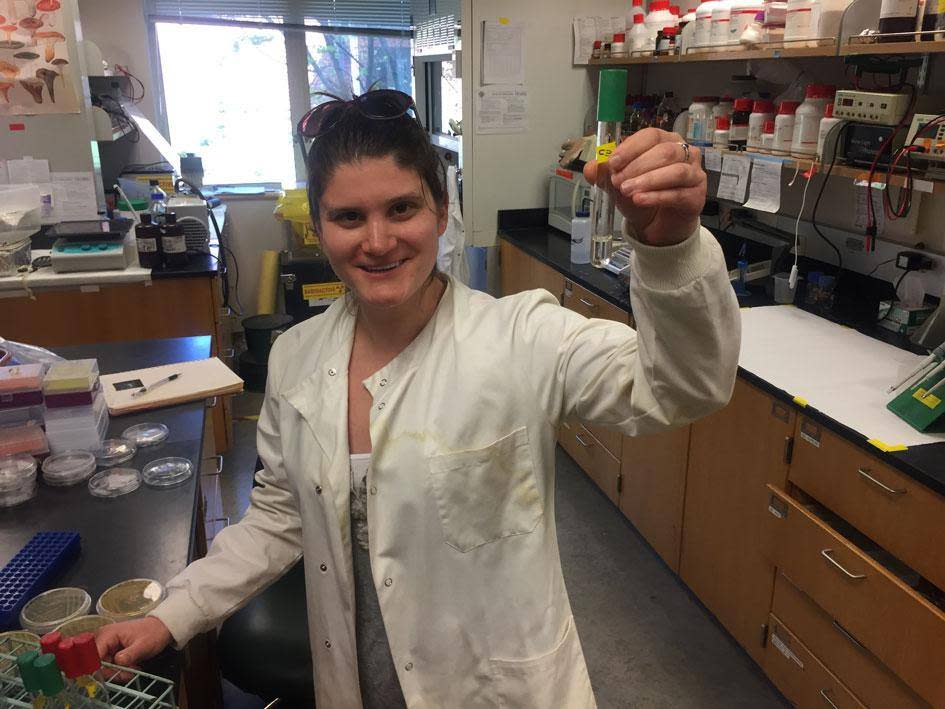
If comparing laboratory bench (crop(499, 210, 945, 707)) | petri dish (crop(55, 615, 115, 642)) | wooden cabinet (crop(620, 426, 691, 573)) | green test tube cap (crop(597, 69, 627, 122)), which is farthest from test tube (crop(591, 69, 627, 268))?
petri dish (crop(55, 615, 115, 642))

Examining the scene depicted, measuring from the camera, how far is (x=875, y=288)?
2451 mm

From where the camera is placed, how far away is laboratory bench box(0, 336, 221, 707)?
3.83ft

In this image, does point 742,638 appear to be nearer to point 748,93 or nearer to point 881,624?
point 881,624

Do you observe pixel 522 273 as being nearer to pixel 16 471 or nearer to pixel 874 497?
pixel 874 497

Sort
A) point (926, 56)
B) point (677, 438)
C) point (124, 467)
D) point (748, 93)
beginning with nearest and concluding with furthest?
point (124, 467), point (926, 56), point (677, 438), point (748, 93)

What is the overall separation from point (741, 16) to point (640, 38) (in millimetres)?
750

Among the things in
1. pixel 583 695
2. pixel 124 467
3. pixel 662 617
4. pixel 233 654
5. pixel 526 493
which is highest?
pixel 526 493

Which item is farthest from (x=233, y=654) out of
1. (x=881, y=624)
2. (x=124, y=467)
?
(x=881, y=624)

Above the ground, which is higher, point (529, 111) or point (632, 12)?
point (632, 12)

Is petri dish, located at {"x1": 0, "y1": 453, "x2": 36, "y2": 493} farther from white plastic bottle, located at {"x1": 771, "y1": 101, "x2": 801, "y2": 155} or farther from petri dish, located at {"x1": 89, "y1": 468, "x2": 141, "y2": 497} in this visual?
white plastic bottle, located at {"x1": 771, "y1": 101, "x2": 801, "y2": 155}

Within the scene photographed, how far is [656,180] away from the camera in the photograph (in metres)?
0.73

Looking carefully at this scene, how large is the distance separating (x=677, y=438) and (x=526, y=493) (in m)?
1.43

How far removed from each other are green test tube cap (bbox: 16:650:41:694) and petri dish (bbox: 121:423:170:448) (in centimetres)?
89

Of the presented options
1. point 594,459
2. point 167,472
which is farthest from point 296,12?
point 167,472
